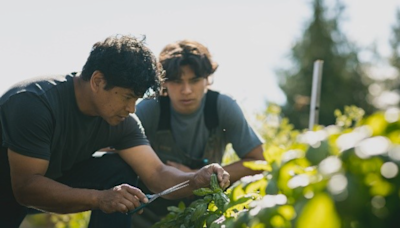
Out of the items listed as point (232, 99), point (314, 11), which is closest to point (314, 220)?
point (232, 99)

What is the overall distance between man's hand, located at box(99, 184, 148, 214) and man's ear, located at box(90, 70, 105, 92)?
0.59 m

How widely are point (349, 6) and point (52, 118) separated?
2225cm

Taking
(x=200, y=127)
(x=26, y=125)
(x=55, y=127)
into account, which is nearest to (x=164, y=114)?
(x=200, y=127)

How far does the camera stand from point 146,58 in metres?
3.11

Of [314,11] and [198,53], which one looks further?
[314,11]

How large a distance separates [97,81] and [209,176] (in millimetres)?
719

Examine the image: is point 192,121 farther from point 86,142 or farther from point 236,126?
point 86,142

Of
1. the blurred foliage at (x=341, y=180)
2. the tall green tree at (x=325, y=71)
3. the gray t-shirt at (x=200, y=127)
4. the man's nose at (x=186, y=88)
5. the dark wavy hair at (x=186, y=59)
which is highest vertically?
the blurred foliage at (x=341, y=180)

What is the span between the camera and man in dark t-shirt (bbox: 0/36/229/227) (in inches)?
108

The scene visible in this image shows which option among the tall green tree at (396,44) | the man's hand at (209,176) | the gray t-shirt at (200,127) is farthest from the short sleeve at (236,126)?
the tall green tree at (396,44)

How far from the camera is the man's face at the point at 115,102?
2969 mm

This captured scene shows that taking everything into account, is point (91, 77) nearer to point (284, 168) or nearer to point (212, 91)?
point (212, 91)

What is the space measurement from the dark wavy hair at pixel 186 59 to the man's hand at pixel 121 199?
4.58ft

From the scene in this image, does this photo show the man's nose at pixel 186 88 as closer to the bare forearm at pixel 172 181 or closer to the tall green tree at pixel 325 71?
the bare forearm at pixel 172 181
